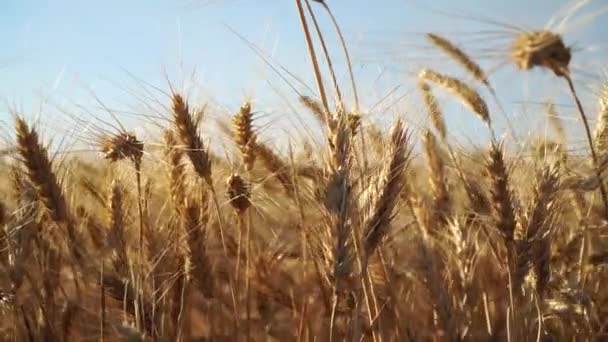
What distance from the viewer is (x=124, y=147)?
7.16ft

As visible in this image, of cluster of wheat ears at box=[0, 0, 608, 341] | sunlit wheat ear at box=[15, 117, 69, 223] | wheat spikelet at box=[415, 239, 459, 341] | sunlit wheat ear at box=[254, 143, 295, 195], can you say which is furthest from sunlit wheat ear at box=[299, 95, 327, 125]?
sunlit wheat ear at box=[15, 117, 69, 223]

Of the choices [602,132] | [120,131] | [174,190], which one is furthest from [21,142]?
[602,132]

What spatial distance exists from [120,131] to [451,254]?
139cm

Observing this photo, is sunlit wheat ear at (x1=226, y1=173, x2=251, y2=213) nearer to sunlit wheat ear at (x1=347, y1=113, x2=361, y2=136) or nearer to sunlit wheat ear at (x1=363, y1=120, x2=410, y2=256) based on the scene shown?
sunlit wheat ear at (x1=347, y1=113, x2=361, y2=136)

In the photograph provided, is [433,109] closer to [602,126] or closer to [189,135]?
[602,126]

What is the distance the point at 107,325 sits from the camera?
2.25 m

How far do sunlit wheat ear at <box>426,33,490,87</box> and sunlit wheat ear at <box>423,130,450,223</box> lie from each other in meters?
0.44

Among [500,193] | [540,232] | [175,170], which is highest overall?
[175,170]

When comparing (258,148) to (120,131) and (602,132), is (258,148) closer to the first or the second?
(120,131)

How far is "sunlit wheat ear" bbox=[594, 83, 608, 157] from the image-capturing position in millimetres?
2239

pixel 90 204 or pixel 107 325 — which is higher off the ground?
pixel 90 204

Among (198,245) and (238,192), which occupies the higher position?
(238,192)

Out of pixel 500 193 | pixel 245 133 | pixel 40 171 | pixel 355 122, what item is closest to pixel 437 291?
pixel 500 193

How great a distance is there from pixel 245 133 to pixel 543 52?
45.2 inches
